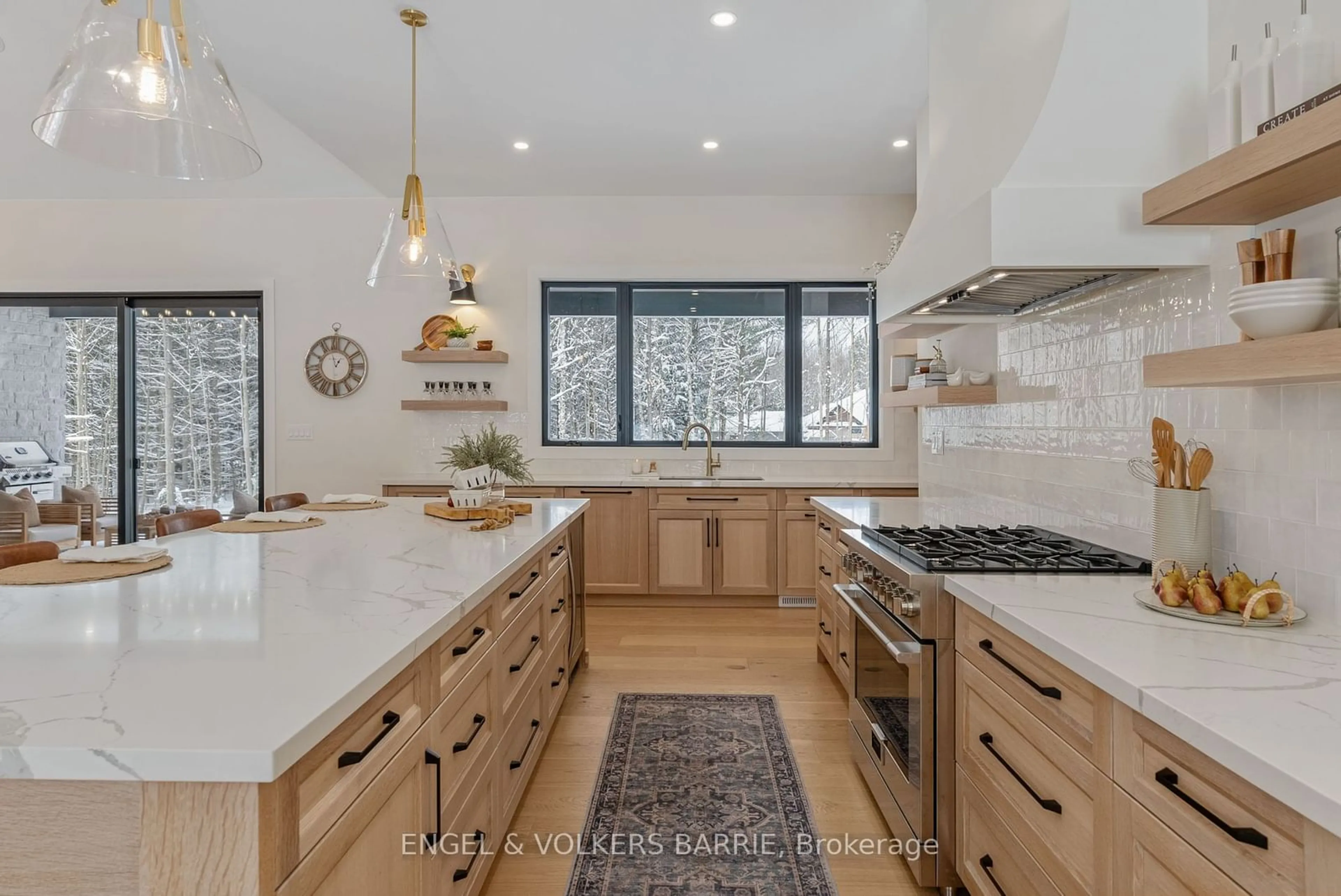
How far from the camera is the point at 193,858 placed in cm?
80

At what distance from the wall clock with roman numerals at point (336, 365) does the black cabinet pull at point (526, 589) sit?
3555 mm

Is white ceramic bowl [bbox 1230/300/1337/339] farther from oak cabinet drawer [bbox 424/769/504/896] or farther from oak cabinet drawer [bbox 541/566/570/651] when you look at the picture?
oak cabinet drawer [bbox 541/566/570/651]

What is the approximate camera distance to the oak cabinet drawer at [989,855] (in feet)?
4.59

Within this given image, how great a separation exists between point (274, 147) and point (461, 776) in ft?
14.2

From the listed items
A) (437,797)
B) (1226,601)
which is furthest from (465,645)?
(1226,601)

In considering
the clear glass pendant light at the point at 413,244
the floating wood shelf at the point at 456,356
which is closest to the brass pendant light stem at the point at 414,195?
the clear glass pendant light at the point at 413,244

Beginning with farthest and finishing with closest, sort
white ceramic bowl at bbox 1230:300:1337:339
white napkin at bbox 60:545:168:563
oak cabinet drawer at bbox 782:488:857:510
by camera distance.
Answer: oak cabinet drawer at bbox 782:488:857:510
white napkin at bbox 60:545:168:563
white ceramic bowl at bbox 1230:300:1337:339

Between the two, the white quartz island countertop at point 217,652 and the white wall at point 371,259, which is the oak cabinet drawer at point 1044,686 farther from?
the white wall at point 371,259

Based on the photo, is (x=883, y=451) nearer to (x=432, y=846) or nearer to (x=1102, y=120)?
(x=1102, y=120)

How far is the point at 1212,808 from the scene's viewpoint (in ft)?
3.09

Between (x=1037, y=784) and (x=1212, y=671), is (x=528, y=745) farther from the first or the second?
(x=1212, y=671)

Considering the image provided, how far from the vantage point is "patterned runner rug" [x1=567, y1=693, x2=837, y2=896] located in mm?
1898

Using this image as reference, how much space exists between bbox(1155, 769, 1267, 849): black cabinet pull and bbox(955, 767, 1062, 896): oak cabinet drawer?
425 millimetres

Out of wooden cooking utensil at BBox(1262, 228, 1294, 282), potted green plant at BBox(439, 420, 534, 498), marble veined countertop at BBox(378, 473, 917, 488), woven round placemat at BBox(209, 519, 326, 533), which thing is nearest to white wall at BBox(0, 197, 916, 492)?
marble veined countertop at BBox(378, 473, 917, 488)
